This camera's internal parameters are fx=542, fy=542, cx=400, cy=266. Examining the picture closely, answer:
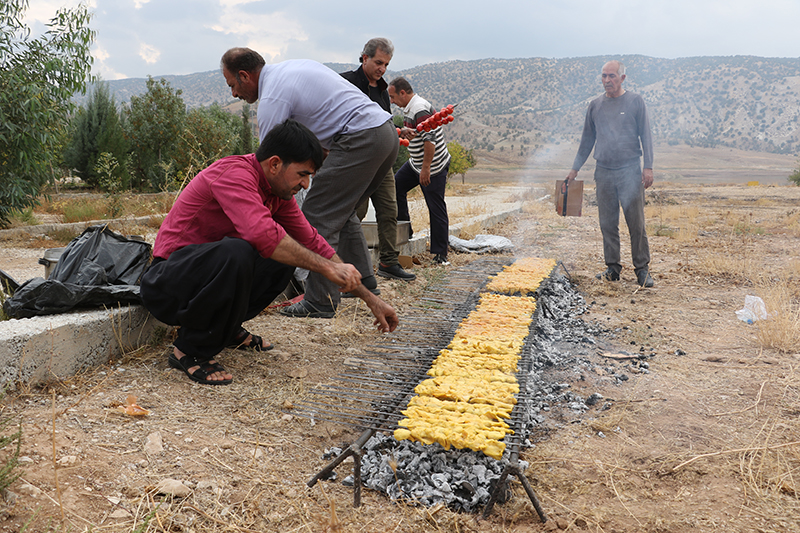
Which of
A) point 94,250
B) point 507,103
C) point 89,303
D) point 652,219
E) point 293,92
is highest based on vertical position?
point 507,103

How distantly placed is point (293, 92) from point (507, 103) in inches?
3378

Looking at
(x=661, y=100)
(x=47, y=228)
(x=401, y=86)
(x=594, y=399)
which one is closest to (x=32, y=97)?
(x=47, y=228)

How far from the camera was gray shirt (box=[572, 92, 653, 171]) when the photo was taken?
5.75 m

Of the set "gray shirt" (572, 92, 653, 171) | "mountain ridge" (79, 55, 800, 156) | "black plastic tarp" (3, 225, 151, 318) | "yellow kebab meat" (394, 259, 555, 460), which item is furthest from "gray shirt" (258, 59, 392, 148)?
"mountain ridge" (79, 55, 800, 156)

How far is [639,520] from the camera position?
1.92m

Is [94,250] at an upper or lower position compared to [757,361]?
upper

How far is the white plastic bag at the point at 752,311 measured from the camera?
14.8 feet

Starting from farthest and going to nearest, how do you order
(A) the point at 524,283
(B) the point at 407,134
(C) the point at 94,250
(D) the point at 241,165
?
1. (B) the point at 407,134
2. (A) the point at 524,283
3. (C) the point at 94,250
4. (D) the point at 241,165

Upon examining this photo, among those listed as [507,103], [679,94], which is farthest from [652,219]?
[679,94]

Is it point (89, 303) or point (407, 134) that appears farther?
point (407, 134)

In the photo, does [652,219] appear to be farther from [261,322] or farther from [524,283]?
[261,322]

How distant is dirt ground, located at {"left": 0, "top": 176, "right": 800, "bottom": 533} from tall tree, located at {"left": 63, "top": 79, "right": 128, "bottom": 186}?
1355 cm

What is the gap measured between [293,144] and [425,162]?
3.58 meters

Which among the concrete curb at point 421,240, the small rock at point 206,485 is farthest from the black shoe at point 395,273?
the small rock at point 206,485
